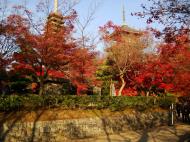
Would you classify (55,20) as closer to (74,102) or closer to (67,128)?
(74,102)

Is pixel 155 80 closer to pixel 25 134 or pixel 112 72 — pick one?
pixel 112 72

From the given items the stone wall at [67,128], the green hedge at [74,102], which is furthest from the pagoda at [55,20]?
the stone wall at [67,128]

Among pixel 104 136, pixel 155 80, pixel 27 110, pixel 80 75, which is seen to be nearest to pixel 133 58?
pixel 155 80

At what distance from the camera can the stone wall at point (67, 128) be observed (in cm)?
1354

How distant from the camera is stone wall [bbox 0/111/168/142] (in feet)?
44.4

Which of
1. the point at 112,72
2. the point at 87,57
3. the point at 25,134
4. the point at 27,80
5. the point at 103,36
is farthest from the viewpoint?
the point at 112,72

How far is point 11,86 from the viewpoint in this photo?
20.5 m

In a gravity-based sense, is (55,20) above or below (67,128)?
above

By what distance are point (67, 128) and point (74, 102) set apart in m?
2.19

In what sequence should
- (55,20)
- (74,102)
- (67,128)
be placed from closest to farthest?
(67,128), (74,102), (55,20)

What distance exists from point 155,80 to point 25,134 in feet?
52.2

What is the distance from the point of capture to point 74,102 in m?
17.2

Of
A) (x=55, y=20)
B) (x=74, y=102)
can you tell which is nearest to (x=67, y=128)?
(x=74, y=102)

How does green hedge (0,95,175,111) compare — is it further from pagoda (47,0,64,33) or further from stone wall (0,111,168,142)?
pagoda (47,0,64,33)
